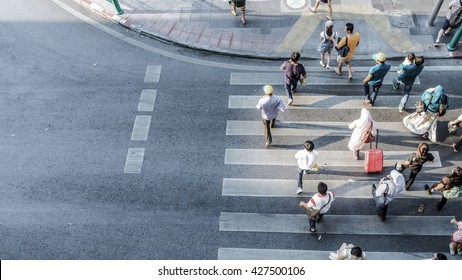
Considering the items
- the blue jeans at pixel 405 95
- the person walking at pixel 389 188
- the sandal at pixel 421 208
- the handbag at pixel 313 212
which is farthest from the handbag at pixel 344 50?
the handbag at pixel 313 212

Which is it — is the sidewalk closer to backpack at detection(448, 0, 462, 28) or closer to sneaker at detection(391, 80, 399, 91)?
backpack at detection(448, 0, 462, 28)

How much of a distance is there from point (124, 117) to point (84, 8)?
4856mm

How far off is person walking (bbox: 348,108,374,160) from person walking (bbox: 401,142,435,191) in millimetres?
1061

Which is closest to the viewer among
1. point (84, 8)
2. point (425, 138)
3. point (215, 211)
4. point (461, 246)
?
point (461, 246)

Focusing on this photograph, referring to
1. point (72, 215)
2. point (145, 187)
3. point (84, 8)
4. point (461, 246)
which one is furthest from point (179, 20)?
point (461, 246)

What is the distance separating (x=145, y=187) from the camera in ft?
36.4

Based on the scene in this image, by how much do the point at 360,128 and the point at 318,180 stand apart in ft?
5.13

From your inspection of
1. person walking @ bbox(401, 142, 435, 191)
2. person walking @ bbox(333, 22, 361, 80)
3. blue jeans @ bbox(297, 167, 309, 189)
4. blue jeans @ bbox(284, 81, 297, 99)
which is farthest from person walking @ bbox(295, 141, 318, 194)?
person walking @ bbox(333, 22, 361, 80)

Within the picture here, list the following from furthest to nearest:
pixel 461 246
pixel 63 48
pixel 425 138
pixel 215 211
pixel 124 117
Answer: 1. pixel 63 48
2. pixel 124 117
3. pixel 425 138
4. pixel 215 211
5. pixel 461 246

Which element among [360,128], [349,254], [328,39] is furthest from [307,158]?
[328,39]

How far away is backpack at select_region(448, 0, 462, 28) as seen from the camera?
1263 centimetres

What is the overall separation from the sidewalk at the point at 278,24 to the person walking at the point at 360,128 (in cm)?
352

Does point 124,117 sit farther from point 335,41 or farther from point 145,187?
point 335,41

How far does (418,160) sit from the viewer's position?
978 centimetres
